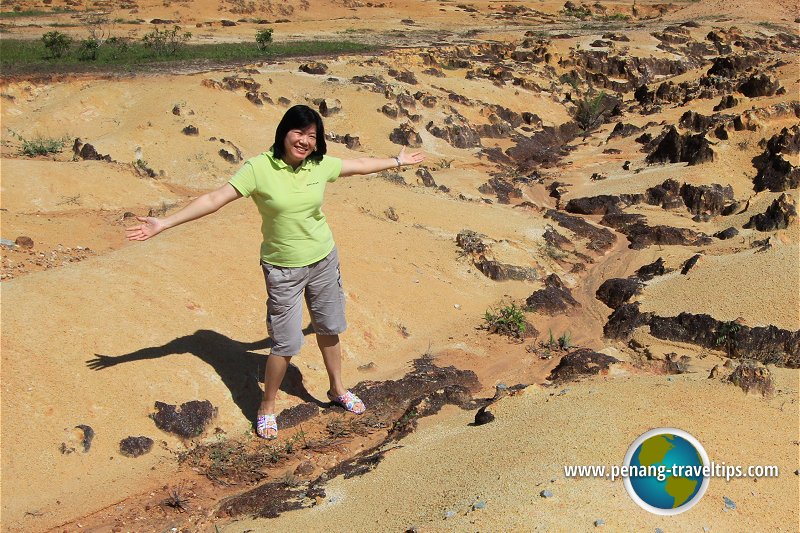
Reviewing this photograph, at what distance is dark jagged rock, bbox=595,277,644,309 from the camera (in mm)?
8188

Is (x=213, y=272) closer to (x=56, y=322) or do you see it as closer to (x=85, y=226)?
(x=56, y=322)

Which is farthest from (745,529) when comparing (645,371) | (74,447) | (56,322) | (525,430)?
(56,322)

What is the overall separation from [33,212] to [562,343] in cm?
652

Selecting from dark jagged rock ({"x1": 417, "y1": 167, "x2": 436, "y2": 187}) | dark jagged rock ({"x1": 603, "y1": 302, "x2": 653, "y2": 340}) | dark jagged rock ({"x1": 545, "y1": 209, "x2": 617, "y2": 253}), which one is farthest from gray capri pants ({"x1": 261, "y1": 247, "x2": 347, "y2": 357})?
dark jagged rock ({"x1": 417, "y1": 167, "x2": 436, "y2": 187})

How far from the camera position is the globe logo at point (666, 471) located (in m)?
3.41

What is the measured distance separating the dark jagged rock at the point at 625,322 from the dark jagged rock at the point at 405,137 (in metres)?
8.49

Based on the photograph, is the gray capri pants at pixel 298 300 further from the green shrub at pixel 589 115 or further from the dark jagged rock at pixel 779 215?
the green shrub at pixel 589 115

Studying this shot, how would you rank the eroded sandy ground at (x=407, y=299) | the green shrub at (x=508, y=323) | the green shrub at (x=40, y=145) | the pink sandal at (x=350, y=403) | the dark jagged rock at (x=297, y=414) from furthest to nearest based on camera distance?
1. the green shrub at (x=40, y=145)
2. the green shrub at (x=508, y=323)
3. the pink sandal at (x=350, y=403)
4. the dark jagged rock at (x=297, y=414)
5. the eroded sandy ground at (x=407, y=299)

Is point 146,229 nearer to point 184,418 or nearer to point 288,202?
point 288,202

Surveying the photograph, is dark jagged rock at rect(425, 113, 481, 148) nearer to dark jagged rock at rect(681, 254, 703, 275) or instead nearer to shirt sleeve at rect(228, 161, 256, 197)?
dark jagged rock at rect(681, 254, 703, 275)

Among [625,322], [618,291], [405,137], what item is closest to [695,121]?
[405,137]

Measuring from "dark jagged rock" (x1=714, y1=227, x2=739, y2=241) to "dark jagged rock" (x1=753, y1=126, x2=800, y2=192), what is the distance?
1.96 meters

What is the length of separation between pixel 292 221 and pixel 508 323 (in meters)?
Result: 3.32

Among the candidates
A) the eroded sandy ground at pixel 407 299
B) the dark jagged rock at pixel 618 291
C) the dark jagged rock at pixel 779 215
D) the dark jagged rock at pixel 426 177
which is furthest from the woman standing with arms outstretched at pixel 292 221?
the dark jagged rock at pixel 426 177
